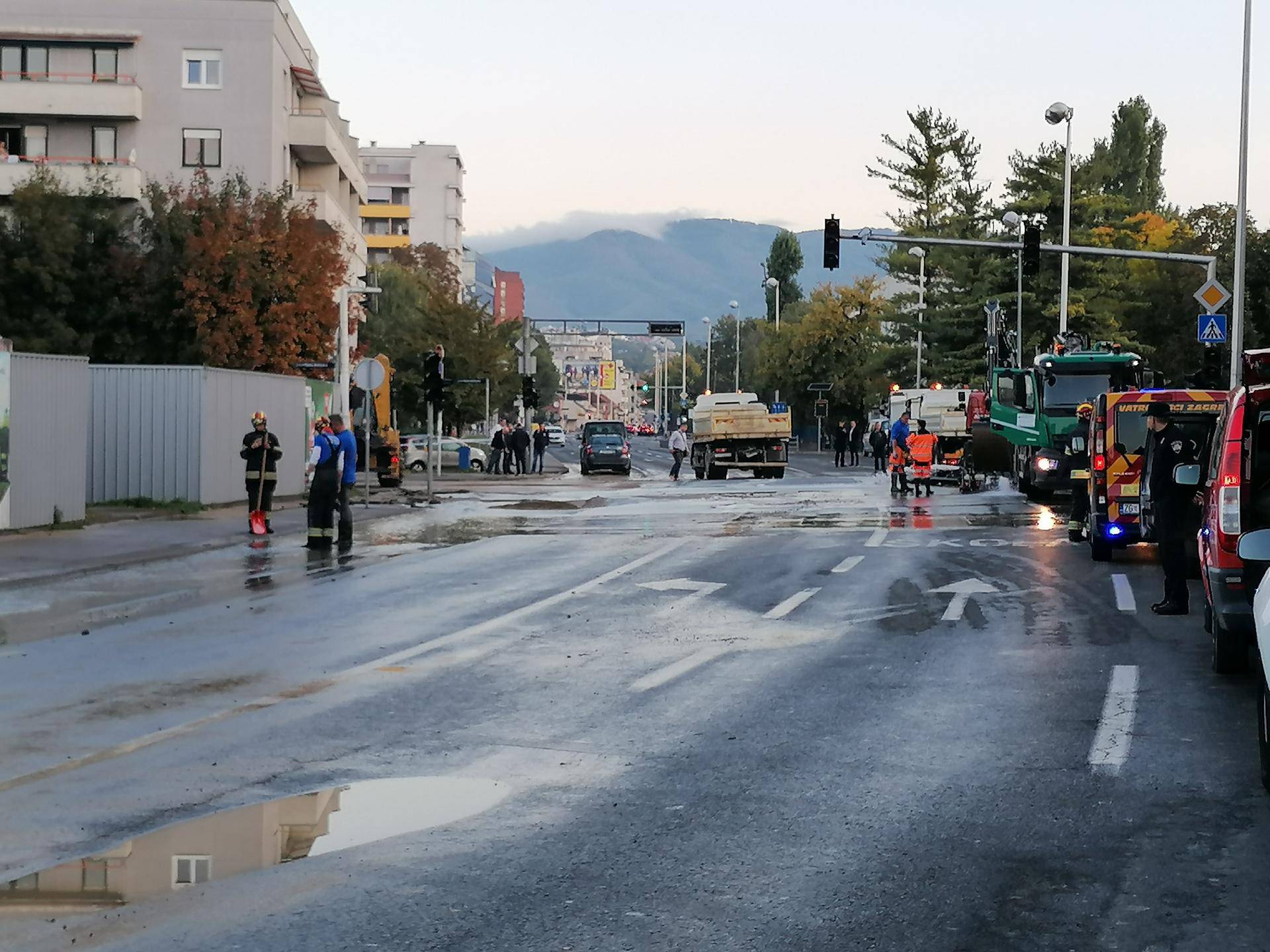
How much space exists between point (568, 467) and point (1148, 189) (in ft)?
141

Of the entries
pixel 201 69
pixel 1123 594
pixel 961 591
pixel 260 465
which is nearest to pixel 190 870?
pixel 961 591

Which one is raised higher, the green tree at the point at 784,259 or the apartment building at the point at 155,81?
the green tree at the point at 784,259

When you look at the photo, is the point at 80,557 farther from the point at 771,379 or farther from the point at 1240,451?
the point at 771,379

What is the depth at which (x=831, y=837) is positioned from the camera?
7.21 m

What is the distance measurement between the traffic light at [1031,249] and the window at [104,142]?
34945 mm

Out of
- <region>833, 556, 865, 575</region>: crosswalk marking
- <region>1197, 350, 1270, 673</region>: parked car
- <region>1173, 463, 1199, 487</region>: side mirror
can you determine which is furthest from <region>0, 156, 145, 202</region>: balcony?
<region>1197, 350, 1270, 673</region>: parked car

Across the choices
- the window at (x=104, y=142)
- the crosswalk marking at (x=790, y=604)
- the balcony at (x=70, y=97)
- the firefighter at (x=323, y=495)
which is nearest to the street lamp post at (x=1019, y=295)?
the balcony at (x=70, y=97)

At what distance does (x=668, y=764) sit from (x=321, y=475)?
51.3 ft

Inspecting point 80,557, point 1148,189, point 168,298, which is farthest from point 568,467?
point 80,557

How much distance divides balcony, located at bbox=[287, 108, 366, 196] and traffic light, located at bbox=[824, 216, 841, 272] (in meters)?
28.9

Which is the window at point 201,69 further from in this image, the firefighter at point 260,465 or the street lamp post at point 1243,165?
the firefighter at point 260,465

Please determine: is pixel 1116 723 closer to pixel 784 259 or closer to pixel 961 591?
pixel 961 591

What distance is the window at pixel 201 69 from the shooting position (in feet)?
201

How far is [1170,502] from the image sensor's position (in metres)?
15.2
